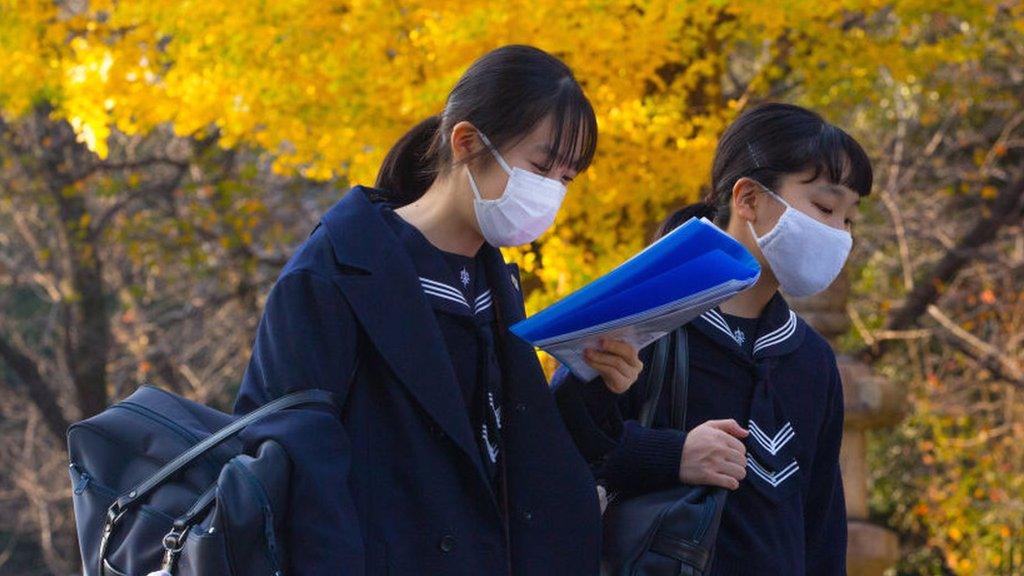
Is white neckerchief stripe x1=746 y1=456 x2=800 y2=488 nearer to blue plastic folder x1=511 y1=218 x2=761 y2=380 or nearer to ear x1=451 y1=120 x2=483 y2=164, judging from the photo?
blue plastic folder x1=511 y1=218 x2=761 y2=380

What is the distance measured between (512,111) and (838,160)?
69 centimetres

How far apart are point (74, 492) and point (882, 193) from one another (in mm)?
7807

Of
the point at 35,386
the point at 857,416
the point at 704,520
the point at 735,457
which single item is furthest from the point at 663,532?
the point at 35,386

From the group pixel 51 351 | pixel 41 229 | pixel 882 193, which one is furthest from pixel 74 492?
pixel 51 351

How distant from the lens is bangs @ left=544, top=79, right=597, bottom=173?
238 cm

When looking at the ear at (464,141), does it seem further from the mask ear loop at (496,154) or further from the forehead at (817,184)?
the forehead at (817,184)

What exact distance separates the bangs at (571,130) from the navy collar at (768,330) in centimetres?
42

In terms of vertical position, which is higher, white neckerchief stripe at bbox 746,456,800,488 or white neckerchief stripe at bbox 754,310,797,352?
white neckerchief stripe at bbox 754,310,797,352

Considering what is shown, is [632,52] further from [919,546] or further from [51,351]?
[51,351]

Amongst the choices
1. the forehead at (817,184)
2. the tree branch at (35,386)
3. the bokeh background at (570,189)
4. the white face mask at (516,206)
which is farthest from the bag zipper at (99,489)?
the tree branch at (35,386)

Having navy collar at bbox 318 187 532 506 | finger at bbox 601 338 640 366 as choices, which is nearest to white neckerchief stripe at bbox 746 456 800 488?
finger at bbox 601 338 640 366

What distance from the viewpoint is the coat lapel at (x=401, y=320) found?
221 centimetres

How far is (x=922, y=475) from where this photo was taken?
417 inches

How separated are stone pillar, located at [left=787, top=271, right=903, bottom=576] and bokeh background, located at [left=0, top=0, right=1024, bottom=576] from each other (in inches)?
5.0
